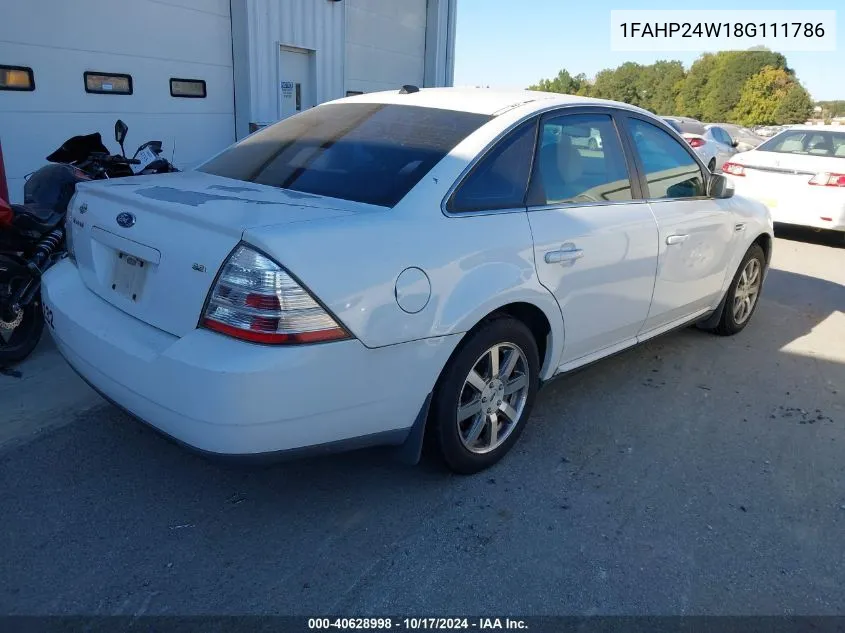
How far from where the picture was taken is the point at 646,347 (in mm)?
5004

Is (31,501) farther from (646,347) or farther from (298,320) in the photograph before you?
(646,347)

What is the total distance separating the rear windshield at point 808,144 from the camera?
9383 mm

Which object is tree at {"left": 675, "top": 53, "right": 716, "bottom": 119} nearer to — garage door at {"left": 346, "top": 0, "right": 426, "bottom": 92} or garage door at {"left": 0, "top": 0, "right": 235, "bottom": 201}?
garage door at {"left": 346, "top": 0, "right": 426, "bottom": 92}

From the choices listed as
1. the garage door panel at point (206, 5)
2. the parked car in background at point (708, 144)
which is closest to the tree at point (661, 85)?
the parked car in background at point (708, 144)

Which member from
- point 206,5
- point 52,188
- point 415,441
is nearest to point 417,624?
point 415,441

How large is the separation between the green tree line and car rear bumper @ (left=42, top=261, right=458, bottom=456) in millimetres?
52599

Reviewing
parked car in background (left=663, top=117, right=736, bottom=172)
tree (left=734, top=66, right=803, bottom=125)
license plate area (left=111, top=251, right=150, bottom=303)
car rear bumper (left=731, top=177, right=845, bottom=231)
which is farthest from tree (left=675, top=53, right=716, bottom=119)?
license plate area (left=111, top=251, right=150, bottom=303)

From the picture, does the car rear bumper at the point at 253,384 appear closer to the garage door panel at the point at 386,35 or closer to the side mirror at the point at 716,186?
the side mirror at the point at 716,186

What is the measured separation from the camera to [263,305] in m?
2.26

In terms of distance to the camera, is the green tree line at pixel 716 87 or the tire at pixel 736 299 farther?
the green tree line at pixel 716 87

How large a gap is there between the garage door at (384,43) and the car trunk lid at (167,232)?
330 inches

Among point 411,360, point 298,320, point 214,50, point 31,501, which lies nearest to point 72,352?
point 31,501

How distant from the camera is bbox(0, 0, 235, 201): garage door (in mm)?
6406

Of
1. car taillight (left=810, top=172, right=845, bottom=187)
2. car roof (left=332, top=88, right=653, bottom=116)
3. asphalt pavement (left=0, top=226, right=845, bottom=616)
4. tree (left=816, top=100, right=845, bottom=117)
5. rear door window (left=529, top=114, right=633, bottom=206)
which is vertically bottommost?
asphalt pavement (left=0, top=226, right=845, bottom=616)
